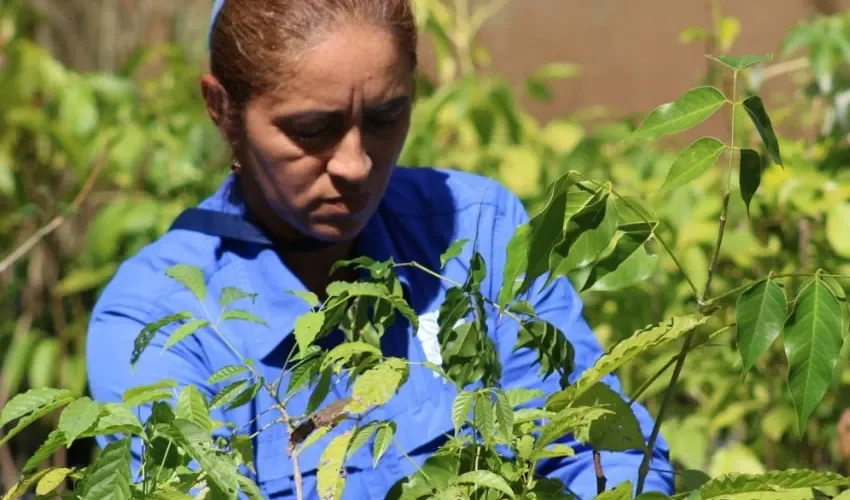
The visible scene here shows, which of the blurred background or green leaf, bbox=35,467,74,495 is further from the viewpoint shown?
the blurred background

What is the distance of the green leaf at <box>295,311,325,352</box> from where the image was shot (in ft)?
3.75

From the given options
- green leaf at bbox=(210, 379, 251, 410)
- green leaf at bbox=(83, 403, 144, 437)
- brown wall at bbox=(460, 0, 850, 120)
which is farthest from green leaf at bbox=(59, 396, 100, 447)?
brown wall at bbox=(460, 0, 850, 120)

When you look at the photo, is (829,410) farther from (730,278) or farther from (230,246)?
(230,246)

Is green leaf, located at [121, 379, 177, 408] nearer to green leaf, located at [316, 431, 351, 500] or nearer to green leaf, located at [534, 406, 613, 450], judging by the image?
green leaf, located at [316, 431, 351, 500]

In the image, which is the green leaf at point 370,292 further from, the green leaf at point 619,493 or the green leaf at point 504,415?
the green leaf at point 619,493

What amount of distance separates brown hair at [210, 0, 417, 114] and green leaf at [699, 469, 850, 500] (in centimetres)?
85

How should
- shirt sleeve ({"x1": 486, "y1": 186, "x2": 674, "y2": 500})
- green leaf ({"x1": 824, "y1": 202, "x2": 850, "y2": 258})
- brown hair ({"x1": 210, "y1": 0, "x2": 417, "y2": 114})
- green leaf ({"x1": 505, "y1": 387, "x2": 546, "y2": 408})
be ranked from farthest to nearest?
green leaf ({"x1": 824, "y1": 202, "x2": 850, "y2": 258}) → brown hair ({"x1": 210, "y1": 0, "x2": 417, "y2": 114}) → shirt sleeve ({"x1": 486, "y1": 186, "x2": 674, "y2": 500}) → green leaf ({"x1": 505, "y1": 387, "x2": 546, "y2": 408})

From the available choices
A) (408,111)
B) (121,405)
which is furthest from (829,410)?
(121,405)

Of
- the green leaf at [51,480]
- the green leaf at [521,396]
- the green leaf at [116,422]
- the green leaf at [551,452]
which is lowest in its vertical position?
the green leaf at [51,480]

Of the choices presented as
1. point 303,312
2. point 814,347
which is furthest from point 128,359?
point 814,347

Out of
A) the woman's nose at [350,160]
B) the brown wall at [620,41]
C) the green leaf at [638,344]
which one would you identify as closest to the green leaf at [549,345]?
the green leaf at [638,344]

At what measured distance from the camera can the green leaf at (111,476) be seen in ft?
3.45

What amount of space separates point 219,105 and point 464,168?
129 cm

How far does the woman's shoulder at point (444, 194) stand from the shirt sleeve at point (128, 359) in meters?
0.41
